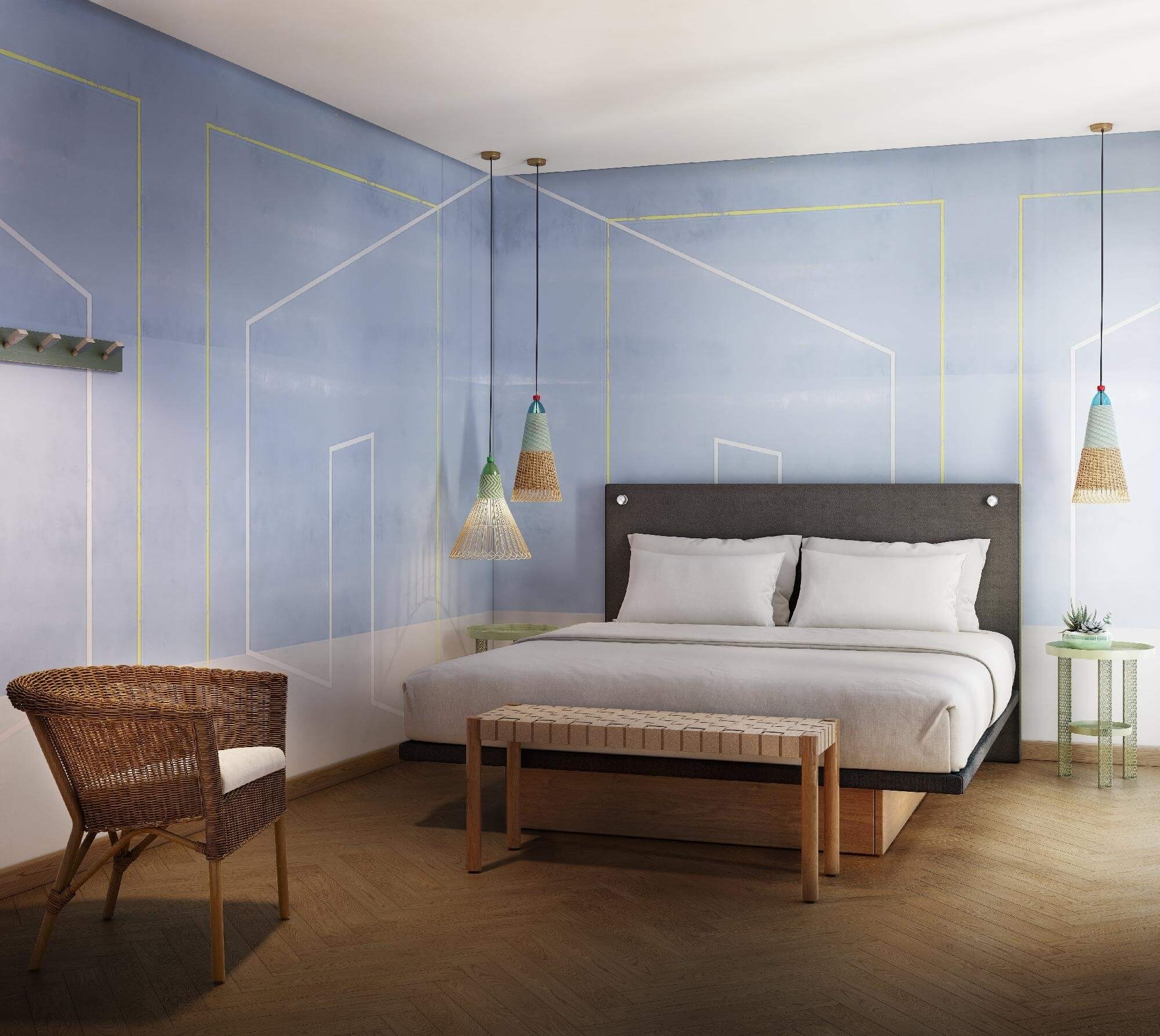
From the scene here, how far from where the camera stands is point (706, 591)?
17.7 feet

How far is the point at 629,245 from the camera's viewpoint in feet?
Answer: 19.9

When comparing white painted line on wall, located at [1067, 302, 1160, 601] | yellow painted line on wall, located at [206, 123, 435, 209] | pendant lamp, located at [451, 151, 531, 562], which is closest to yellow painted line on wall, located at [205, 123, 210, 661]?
yellow painted line on wall, located at [206, 123, 435, 209]

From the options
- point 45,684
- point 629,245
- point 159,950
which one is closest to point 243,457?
point 45,684

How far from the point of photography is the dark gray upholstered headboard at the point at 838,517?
5445mm

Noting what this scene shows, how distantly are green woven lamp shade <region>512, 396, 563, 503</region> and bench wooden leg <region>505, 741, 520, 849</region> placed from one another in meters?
1.98

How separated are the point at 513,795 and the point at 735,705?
81 centimetres

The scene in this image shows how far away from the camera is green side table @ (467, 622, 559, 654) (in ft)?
18.4

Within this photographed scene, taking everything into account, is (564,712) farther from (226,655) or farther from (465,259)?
(465,259)

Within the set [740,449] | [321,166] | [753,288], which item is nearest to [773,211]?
[753,288]

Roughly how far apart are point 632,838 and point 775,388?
258cm

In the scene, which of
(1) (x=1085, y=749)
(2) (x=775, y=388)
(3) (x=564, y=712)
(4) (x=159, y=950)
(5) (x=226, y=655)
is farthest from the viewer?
(2) (x=775, y=388)

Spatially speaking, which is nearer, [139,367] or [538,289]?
[139,367]

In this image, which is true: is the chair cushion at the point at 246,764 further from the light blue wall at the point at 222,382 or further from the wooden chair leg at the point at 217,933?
the light blue wall at the point at 222,382

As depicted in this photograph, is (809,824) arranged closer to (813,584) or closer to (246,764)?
(246,764)
